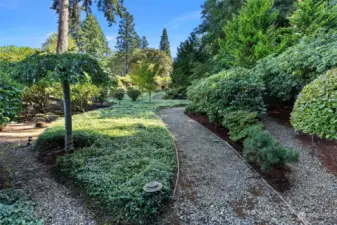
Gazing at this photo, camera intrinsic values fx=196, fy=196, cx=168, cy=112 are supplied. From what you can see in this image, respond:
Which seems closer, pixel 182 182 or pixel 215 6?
pixel 182 182

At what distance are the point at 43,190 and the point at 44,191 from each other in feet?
0.15

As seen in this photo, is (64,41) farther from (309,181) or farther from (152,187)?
(309,181)

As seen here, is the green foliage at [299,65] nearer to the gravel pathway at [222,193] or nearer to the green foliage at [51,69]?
the gravel pathway at [222,193]

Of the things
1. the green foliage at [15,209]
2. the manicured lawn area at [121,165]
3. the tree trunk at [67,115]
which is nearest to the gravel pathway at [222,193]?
the manicured lawn area at [121,165]

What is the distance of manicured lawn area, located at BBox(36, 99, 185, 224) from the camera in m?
2.85

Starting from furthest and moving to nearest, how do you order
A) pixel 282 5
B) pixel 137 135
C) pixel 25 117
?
pixel 282 5, pixel 25 117, pixel 137 135

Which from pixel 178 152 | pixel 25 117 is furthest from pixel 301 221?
pixel 25 117

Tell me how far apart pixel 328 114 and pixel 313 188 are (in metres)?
2.12

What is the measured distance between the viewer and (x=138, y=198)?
2.83m

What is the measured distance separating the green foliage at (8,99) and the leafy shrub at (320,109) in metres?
4.28

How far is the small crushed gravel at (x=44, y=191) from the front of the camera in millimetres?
2918

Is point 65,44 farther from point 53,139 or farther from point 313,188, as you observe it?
point 313,188

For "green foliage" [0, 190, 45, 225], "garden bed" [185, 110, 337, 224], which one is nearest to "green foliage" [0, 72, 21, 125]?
"green foliage" [0, 190, 45, 225]

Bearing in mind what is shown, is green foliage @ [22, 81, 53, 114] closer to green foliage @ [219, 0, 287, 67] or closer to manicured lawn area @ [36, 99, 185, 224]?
manicured lawn area @ [36, 99, 185, 224]
